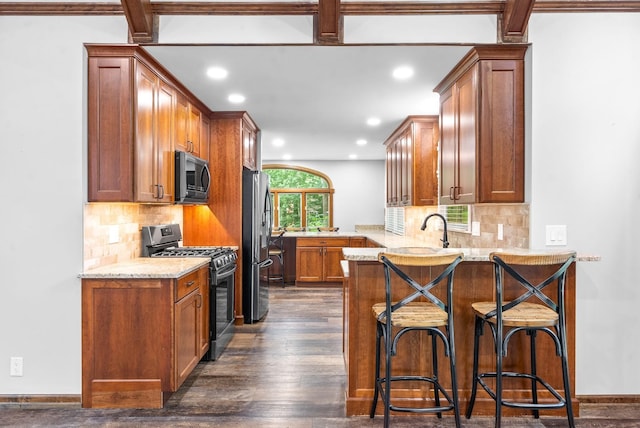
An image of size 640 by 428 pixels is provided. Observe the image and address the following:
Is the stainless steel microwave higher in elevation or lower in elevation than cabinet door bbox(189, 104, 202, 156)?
lower

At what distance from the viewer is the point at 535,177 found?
2.67 metres

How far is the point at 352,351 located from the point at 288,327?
6.44 ft

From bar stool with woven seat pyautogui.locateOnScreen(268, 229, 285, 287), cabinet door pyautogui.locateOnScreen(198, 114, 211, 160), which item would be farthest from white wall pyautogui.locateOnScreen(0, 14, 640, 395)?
bar stool with woven seat pyautogui.locateOnScreen(268, 229, 285, 287)

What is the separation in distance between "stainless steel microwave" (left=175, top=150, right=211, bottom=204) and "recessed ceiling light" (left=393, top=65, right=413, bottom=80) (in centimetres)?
186

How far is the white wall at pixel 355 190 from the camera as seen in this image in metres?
8.79

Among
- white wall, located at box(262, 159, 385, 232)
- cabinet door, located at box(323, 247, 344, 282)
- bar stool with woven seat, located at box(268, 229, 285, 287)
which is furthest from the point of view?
white wall, located at box(262, 159, 385, 232)

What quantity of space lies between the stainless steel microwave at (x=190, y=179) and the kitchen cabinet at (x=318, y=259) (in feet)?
9.75

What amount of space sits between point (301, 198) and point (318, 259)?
7.56 ft

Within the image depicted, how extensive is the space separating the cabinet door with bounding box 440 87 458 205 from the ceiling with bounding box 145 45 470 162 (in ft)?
0.72

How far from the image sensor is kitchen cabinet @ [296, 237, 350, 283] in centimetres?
684

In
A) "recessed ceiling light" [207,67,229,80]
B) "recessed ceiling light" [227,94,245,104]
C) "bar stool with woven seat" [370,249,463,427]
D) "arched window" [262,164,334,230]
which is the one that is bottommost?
"bar stool with woven seat" [370,249,463,427]

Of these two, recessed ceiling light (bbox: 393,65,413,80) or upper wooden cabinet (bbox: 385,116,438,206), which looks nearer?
recessed ceiling light (bbox: 393,65,413,80)

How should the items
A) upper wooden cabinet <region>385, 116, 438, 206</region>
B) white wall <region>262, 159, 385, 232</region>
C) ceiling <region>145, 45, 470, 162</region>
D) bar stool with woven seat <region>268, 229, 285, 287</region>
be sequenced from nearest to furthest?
1. ceiling <region>145, 45, 470, 162</region>
2. upper wooden cabinet <region>385, 116, 438, 206</region>
3. bar stool with woven seat <region>268, 229, 285, 287</region>
4. white wall <region>262, 159, 385, 232</region>

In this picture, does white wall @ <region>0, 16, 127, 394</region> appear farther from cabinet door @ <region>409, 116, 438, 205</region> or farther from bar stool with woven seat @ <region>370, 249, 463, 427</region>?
cabinet door @ <region>409, 116, 438, 205</region>
